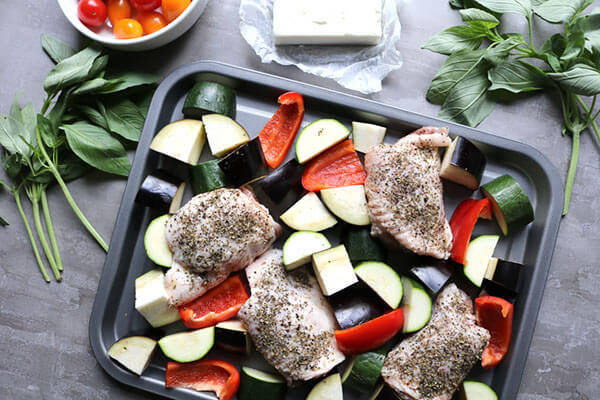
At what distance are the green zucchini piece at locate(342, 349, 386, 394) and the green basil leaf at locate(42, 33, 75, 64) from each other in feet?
8.16

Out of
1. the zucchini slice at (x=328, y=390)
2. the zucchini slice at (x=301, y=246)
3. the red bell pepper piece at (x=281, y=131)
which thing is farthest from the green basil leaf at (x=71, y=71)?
the zucchini slice at (x=328, y=390)

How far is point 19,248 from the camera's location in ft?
9.32

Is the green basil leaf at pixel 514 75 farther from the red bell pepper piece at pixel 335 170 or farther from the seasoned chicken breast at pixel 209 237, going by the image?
the seasoned chicken breast at pixel 209 237

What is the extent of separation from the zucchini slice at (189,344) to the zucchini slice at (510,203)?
5.78ft

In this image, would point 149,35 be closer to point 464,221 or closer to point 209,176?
point 209,176

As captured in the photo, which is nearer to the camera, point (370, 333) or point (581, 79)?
point (370, 333)

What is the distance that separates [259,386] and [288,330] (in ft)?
1.14

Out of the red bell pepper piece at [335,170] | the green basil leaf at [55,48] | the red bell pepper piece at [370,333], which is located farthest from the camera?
the green basil leaf at [55,48]

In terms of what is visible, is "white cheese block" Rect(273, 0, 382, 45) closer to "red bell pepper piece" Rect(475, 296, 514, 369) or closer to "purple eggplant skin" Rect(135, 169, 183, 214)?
"purple eggplant skin" Rect(135, 169, 183, 214)

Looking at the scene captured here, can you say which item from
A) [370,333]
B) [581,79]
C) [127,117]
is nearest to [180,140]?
[127,117]

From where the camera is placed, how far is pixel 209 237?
8.34 ft

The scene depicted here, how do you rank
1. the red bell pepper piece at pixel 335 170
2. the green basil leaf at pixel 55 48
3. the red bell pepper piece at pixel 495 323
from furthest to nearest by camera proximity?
the green basil leaf at pixel 55 48 → the red bell pepper piece at pixel 335 170 → the red bell pepper piece at pixel 495 323

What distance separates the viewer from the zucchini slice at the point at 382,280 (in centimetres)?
255

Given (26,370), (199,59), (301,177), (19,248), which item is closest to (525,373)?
(301,177)
